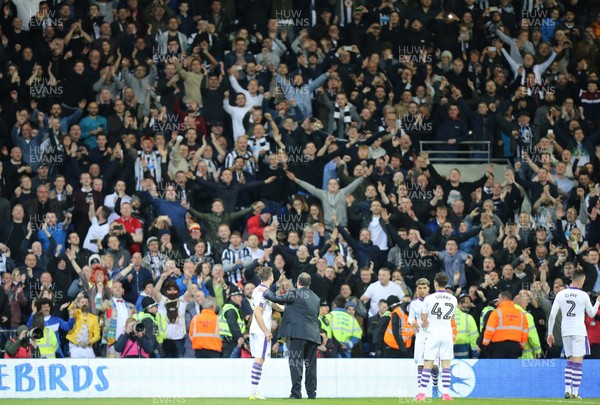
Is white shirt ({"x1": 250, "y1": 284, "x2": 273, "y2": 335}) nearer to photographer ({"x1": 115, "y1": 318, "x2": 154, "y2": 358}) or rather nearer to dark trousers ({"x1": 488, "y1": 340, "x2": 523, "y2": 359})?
photographer ({"x1": 115, "y1": 318, "x2": 154, "y2": 358})

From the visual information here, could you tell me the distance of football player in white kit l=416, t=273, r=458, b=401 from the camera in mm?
19781

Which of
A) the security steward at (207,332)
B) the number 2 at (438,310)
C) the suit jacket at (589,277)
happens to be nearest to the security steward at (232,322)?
the security steward at (207,332)

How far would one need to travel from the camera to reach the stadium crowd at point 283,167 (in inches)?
945

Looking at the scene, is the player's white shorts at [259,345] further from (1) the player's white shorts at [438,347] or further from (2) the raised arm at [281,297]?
(1) the player's white shorts at [438,347]

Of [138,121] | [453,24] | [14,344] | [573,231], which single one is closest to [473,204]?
[573,231]

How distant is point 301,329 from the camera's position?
64.1 feet

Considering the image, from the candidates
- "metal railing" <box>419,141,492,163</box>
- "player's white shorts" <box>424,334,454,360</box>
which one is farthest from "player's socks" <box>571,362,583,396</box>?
"metal railing" <box>419,141,492,163</box>

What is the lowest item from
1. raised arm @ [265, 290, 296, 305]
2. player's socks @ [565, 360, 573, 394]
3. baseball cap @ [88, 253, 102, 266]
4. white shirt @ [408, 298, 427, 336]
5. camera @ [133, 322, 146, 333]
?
player's socks @ [565, 360, 573, 394]

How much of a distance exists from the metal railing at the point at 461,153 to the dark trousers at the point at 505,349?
21.9 ft

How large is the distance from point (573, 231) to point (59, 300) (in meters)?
10.4

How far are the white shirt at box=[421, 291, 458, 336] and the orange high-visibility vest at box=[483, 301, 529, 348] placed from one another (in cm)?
319

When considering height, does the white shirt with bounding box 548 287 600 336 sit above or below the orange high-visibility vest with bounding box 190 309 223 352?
above

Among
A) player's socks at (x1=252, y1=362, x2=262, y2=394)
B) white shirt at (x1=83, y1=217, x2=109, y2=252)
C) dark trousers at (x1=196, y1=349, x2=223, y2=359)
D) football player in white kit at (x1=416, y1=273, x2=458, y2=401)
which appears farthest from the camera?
white shirt at (x1=83, y1=217, x2=109, y2=252)

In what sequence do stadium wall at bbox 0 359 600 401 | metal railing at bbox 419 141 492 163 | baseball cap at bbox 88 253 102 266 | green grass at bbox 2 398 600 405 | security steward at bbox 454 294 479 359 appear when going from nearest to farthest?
green grass at bbox 2 398 600 405 → stadium wall at bbox 0 359 600 401 → security steward at bbox 454 294 479 359 → baseball cap at bbox 88 253 102 266 → metal railing at bbox 419 141 492 163
